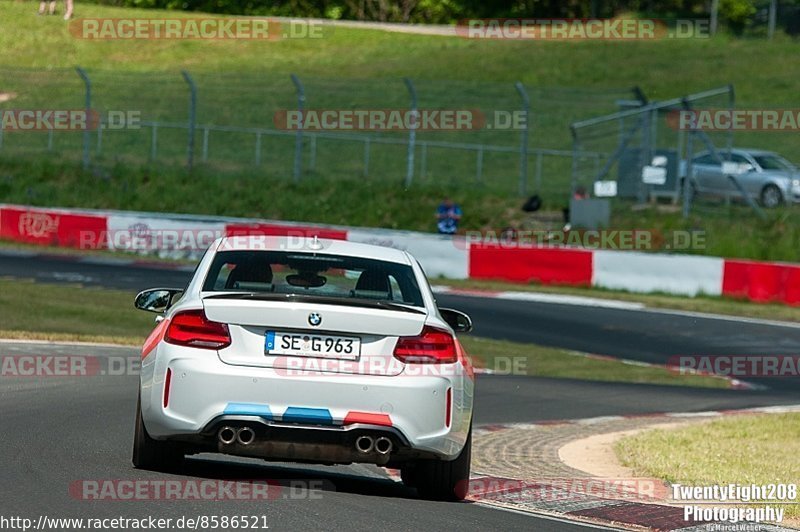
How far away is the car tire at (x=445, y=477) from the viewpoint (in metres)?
7.91

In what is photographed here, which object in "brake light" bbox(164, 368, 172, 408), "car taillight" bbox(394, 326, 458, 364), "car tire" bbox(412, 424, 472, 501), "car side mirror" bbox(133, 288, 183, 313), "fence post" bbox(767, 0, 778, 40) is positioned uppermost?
"fence post" bbox(767, 0, 778, 40)

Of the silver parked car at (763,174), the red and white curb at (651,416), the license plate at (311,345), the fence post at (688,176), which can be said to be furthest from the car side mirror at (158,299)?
the silver parked car at (763,174)

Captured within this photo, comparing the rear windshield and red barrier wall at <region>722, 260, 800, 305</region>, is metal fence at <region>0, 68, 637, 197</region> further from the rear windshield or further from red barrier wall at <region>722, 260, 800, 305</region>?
the rear windshield

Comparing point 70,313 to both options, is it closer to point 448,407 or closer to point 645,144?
point 448,407

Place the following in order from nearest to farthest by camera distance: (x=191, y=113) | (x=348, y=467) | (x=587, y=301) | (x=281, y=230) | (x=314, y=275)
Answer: (x=314, y=275), (x=348, y=467), (x=587, y=301), (x=281, y=230), (x=191, y=113)

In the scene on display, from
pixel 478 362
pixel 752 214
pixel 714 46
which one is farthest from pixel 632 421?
pixel 714 46

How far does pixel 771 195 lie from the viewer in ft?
108

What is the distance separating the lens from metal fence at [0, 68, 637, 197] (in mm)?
34656

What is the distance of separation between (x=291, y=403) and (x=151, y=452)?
99 cm

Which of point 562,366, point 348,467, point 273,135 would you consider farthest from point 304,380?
point 273,135

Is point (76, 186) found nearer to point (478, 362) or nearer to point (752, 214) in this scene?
point (752, 214)

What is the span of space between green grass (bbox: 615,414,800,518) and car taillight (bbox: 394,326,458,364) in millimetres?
2111

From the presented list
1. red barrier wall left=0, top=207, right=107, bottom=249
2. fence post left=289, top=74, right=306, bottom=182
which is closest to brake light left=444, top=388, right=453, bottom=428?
fence post left=289, top=74, right=306, bottom=182

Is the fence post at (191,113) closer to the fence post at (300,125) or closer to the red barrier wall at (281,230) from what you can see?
the fence post at (300,125)
